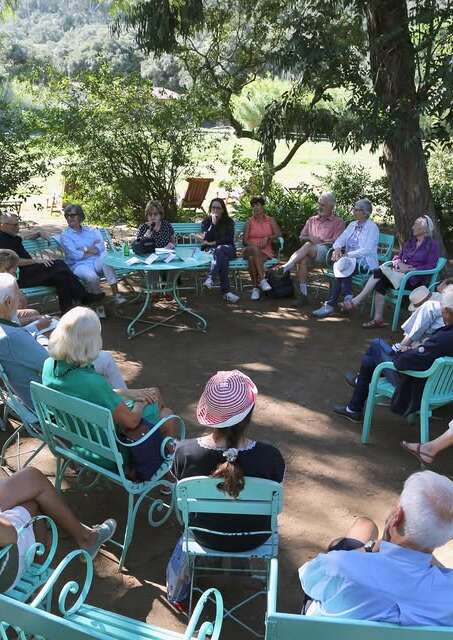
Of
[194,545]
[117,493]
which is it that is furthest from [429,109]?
[194,545]

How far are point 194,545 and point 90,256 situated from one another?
462cm

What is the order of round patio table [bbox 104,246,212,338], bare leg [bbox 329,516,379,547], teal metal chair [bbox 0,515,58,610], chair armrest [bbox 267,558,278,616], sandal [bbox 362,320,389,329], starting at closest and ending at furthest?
chair armrest [bbox 267,558,278,616], teal metal chair [bbox 0,515,58,610], bare leg [bbox 329,516,379,547], round patio table [bbox 104,246,212,338], sandal [bbox 362,320,389,329]

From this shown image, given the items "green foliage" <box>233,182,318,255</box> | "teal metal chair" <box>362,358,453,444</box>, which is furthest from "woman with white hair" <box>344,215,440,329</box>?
"green foliage" <box>233,182,318,255</box>

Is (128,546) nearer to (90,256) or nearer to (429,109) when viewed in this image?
(90,256)

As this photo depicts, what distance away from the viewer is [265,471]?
2.56 meters

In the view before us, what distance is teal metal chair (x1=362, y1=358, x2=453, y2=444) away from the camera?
371 cm

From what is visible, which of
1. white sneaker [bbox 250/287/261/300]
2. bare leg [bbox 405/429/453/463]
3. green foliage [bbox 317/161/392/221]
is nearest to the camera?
bare leg [bbox 405/429/453/463]

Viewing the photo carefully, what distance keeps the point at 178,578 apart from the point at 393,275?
4.26m

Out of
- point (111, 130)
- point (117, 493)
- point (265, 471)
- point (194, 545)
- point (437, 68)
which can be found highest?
point (437, 68)

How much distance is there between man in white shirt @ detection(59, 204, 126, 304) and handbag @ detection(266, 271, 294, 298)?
1.63 meters

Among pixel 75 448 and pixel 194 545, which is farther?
pixel 75 448

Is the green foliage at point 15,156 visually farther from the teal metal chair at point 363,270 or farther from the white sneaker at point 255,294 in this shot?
the teal metal chair at point 363,270

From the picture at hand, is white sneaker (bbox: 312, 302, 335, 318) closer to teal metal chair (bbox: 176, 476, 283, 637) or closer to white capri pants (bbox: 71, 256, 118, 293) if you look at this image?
white capri pants (bbox: 71, 256, 118, 293)

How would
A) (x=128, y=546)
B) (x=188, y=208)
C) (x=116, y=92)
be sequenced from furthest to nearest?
(x=188, y=208), (x=116, y=92), (x=128, y=546)
